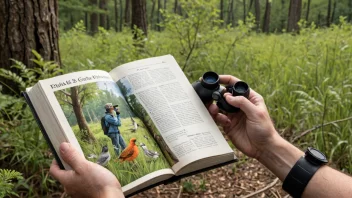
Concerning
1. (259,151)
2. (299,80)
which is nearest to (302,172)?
(259,151)

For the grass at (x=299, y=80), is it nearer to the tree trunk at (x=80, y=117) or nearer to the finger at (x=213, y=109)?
the finger at (x=213, y=109)

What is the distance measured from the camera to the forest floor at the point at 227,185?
1891mm

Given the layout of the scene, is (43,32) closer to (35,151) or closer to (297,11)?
(35,151)

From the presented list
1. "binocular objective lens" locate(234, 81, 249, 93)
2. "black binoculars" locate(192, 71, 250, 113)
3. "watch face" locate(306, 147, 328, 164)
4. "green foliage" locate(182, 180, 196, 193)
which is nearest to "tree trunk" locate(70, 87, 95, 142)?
"black binoculars" locate(192, 71, 250, 113)

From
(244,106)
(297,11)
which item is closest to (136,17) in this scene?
(244,106)

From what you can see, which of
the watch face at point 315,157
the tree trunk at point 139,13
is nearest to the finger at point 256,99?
the watch face at point 315,157

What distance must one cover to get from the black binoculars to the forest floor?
681 millimetres

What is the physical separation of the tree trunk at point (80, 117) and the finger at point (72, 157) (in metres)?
0.08

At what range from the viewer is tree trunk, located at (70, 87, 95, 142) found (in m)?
1.11

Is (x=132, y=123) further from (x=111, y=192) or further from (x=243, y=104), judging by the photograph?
(x=243, y=104)

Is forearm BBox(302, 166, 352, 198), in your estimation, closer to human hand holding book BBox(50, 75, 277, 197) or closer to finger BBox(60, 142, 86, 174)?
human hand holding book BBox(50, 75, 277, 197)

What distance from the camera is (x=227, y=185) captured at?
1992mm

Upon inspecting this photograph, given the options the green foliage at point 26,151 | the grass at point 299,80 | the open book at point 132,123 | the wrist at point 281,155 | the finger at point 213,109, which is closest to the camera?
the open book at point 132,123

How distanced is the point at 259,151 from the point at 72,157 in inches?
29.2
